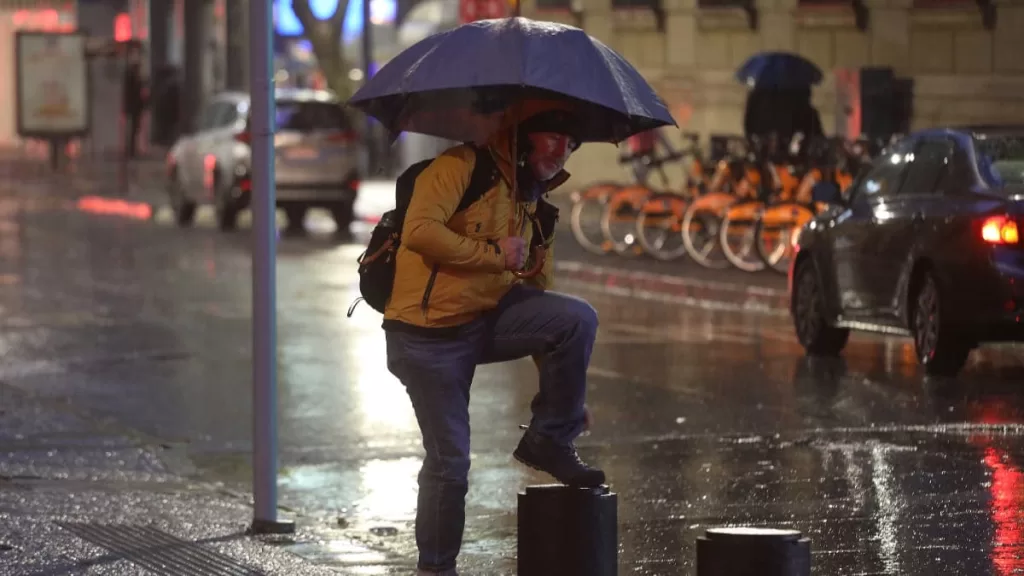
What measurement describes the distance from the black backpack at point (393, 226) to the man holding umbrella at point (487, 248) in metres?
0.01

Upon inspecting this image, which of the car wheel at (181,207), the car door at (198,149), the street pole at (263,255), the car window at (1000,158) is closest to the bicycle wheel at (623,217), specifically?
the car door at (198,149)

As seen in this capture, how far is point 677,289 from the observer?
62.3 feet

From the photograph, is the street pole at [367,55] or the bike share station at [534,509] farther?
the street pole at [367,55]

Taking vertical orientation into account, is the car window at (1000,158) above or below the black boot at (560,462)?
above

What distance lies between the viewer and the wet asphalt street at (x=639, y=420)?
8.12 m

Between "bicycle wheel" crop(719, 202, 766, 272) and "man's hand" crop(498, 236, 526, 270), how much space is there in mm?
13589

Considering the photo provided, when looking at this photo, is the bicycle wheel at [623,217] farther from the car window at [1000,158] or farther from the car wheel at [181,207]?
the car window at [1000,158]

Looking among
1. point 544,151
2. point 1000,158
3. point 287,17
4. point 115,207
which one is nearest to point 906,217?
point 1000,158

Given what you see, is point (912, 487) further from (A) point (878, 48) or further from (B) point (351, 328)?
(A) point (878, 48)

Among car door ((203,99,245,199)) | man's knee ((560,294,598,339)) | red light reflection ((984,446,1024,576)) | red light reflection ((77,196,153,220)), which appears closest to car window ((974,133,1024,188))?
red light reflection ((984,446,1024,576))

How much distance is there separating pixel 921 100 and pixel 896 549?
62.6 feet

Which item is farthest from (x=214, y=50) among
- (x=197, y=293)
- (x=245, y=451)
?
(x=245, y=451)

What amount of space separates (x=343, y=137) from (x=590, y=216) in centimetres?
513

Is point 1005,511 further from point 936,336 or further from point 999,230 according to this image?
Answer: point 936,336
